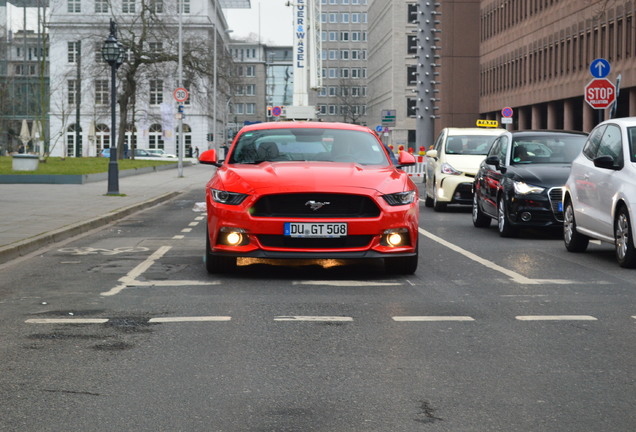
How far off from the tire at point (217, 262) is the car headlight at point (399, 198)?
5.53 feet

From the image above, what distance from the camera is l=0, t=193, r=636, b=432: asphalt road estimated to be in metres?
5.24

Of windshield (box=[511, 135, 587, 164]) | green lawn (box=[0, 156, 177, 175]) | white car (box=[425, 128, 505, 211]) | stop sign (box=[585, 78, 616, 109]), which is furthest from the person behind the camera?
green lawn (box=[0, 156, 177, 175])

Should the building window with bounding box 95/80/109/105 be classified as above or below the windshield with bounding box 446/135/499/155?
above

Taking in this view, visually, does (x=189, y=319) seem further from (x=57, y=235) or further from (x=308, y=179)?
(x=57, y=235)

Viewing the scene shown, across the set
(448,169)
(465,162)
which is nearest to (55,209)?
(448,169)

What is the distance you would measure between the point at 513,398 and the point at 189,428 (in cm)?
164

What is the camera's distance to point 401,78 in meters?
124

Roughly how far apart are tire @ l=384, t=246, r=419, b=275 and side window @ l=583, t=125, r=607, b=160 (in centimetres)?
363

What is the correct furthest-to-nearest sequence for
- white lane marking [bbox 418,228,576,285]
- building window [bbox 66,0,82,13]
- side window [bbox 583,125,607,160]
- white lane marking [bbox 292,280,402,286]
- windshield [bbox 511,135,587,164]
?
building window [bbox 66,0,82,13] < windshield [bbox 511,135,587,164] < side window [bbox 583,125,607,160] < white lane marking [bbox 418,228,576,285] < white lane marking [bbox 292,280,402,286]

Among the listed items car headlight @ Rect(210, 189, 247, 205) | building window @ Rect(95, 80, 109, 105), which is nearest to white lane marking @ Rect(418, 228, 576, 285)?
car headlight @ Rect(210, 189, 247, 205)

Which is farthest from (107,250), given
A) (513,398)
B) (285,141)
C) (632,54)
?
(632,54)

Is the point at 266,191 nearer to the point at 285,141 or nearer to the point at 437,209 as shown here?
the point at 285,141

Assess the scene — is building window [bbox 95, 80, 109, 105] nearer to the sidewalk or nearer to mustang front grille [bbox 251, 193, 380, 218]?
the sidewalk

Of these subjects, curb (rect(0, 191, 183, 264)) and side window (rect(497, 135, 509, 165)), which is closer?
curb (rect(0, 191, 183, 264))
